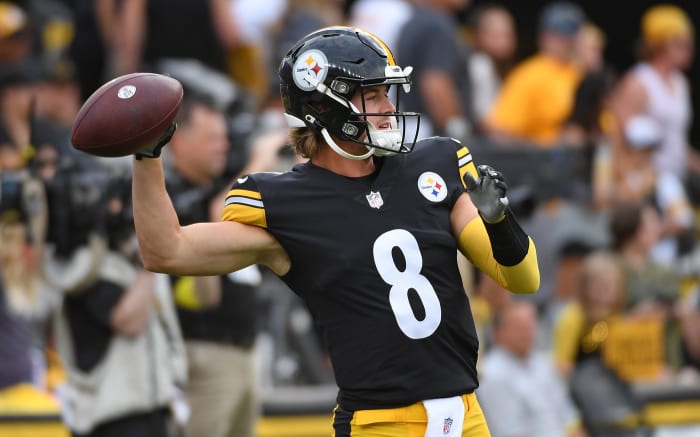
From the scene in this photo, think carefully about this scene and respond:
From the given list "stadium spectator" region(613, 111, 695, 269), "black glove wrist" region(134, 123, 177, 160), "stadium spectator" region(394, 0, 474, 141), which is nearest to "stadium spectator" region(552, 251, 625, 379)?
"stadium spectator" region(394, 0, 474, 141)

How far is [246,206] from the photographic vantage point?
4164mm

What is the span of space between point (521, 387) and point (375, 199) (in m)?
4.11

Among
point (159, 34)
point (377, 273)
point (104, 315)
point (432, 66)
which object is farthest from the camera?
point (432, 66)

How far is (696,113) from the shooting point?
15.0 m

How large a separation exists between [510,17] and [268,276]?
6.61 meters

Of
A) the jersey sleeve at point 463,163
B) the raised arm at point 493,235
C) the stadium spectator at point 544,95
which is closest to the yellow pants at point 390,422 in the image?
the raised arm at point 493,235

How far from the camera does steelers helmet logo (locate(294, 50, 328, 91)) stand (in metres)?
4.22

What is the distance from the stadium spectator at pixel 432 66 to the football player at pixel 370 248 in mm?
4978

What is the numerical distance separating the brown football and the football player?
0.27 meters

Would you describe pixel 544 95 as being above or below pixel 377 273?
below

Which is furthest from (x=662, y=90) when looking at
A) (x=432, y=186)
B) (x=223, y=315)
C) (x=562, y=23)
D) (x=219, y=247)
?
(x=219, y=247)

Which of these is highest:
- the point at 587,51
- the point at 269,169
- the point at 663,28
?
the point at 269,169

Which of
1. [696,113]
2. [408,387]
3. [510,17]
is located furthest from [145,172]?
[696,113]

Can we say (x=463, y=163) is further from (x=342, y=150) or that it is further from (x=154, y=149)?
(x=154, y=149)
